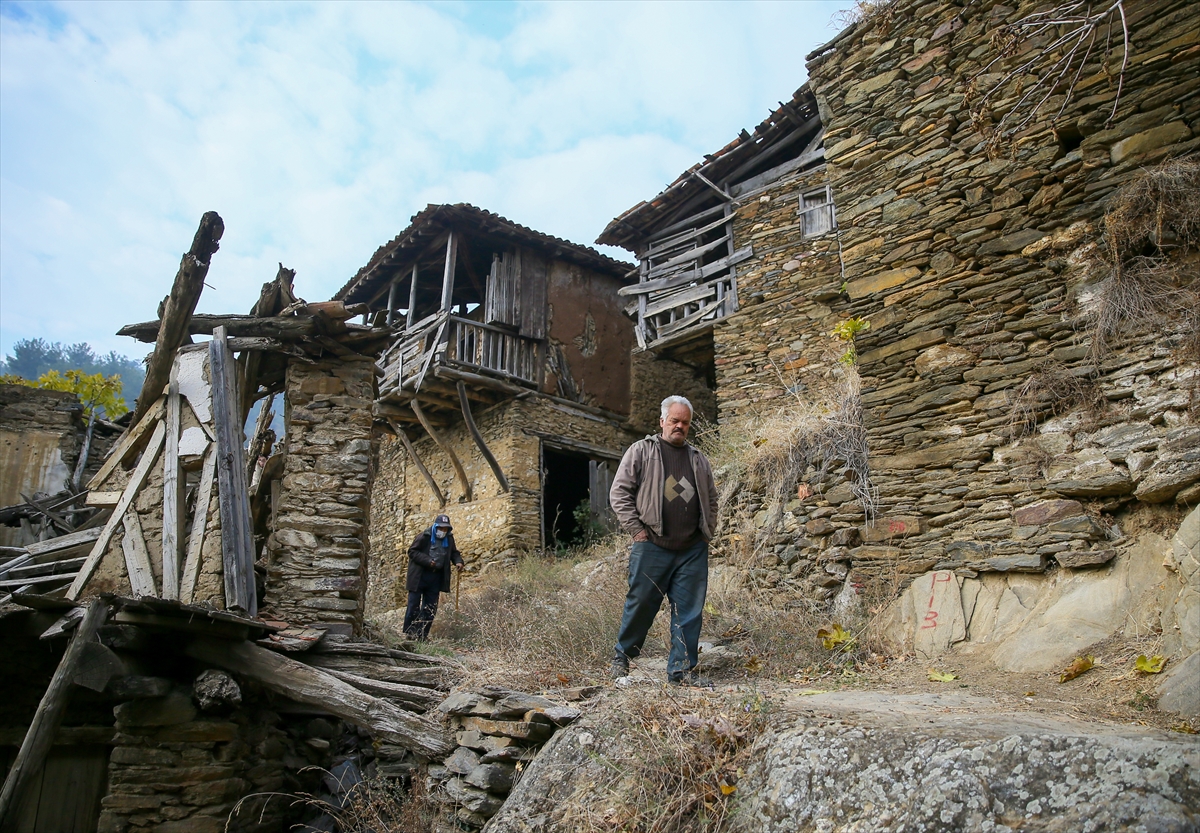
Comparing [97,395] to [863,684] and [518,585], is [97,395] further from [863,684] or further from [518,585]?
[863,684]

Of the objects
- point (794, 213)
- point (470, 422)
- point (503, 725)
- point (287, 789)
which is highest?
point (794, 213)

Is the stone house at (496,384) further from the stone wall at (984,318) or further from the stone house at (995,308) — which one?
the stone wall at (984,318)

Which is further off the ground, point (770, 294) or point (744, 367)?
point (770, 294)

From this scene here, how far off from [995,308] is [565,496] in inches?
434

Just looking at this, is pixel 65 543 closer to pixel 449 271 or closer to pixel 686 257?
pixel 449 271

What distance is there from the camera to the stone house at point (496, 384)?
12.6 m

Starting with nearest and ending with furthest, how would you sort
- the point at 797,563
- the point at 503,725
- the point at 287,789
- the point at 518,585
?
the point at 503,725, the point at 287,789, the point at 797,563, the point at 518,585

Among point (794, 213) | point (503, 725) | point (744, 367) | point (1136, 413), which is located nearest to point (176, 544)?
point (503, 725)

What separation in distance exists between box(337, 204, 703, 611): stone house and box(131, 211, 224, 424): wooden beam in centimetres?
607

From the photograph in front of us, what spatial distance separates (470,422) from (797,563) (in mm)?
7226

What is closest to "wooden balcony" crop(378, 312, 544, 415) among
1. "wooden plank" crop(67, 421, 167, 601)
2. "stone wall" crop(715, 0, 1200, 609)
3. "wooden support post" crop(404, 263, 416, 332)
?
"wooden support post" crop(404, 263, 416, 332)

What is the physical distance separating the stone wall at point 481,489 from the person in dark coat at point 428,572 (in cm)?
368

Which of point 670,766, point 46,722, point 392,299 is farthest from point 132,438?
point 392,299

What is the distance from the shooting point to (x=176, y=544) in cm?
553
